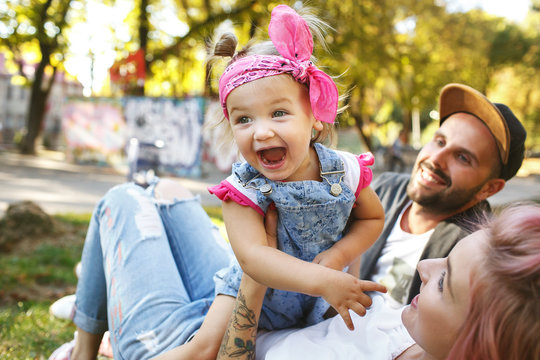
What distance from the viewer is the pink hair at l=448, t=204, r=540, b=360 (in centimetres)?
108

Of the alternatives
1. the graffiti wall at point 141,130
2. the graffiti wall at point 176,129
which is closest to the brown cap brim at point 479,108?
the graffiti wall at point 141,130

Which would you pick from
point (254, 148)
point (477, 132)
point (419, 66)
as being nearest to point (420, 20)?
point (419, 66)

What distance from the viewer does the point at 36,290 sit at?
159 inches

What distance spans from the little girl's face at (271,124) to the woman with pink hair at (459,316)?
0.46 metres

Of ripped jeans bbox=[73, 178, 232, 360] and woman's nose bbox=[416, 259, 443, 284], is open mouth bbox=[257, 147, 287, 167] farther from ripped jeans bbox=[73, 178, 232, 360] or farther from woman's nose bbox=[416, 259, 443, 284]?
ripped jeans bbox=[73, 178, 232, 360]

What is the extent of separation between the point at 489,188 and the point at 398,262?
2.32 feet

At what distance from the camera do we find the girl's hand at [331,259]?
5.28ft

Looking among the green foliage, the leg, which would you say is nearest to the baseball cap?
the leg

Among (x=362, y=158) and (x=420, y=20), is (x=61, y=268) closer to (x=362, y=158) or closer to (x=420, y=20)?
(x=362, y=158)

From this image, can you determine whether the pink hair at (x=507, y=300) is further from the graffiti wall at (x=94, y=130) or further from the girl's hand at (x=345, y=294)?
the graffiti wall at (x=94, y=130)

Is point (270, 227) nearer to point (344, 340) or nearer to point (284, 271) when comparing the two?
point (284, 271)

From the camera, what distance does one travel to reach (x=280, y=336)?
1.80 metres

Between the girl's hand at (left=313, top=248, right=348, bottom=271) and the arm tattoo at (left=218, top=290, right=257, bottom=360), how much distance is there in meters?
0.32

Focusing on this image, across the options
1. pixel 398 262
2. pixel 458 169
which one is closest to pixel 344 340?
pixel 398 262
